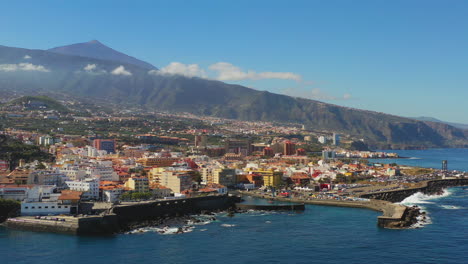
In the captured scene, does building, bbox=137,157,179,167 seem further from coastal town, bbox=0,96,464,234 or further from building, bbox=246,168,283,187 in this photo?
building, bbox=246,168,283,187

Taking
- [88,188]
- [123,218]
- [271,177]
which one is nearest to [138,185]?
[88,188]

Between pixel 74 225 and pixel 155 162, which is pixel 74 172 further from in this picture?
pixel 155 162

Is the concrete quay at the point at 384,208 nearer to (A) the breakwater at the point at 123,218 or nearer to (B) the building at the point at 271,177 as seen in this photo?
(B) the building at the point at 271,177

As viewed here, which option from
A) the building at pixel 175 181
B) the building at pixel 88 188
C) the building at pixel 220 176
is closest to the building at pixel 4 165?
the building at pixel 88 188

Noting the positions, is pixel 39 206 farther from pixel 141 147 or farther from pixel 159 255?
pixel 141 147

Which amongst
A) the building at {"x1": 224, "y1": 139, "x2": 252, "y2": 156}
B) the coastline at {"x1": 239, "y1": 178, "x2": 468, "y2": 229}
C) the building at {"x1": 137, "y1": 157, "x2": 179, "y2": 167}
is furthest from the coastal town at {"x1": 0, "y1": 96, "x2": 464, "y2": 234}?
the coastline at {"x1": 239, "y1": 178, "x2": 468, "y2": 229}
